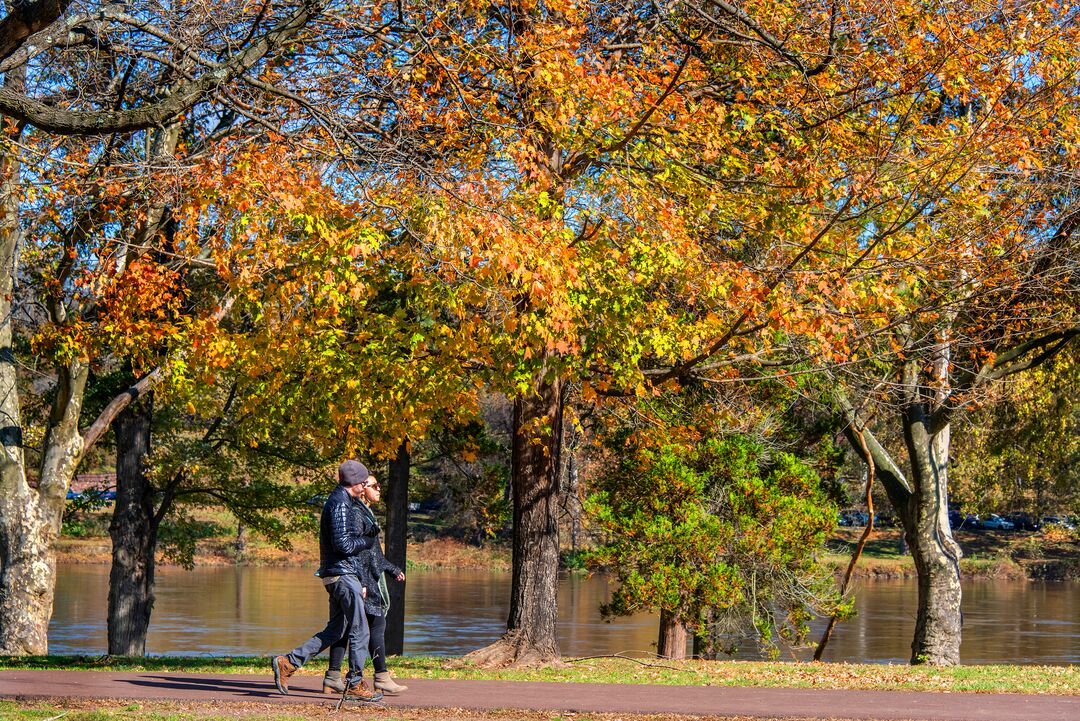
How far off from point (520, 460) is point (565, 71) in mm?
4219

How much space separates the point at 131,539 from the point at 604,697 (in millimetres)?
12320

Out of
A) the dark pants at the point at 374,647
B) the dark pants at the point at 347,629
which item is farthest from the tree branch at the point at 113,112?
the dark pants at the point at 374,647

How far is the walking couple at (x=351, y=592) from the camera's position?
26.9ft

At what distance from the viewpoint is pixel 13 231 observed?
14.9m

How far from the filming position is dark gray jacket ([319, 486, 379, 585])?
8.23m

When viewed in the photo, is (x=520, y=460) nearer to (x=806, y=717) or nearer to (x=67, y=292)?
(x=806, y=717)

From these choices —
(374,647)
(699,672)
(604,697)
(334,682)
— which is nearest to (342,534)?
(374,647)

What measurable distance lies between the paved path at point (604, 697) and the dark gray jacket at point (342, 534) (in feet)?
3.21

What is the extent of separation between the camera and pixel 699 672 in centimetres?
1070

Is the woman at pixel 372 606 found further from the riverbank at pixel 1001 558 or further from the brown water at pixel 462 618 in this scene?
the riverbank at pixel 1001 558

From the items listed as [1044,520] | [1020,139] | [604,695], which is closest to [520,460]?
[604,695]

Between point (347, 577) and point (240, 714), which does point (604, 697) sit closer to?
point (347, 577)

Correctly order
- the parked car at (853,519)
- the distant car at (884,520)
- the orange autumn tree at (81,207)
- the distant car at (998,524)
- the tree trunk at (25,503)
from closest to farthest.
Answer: the orange autumn tree at (81,207), the tree trunk at (25,503), the distant car at (884,520), the parked car at (853,519), the distant car at (998,524)

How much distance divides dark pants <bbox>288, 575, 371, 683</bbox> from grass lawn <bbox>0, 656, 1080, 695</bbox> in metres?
2.08
